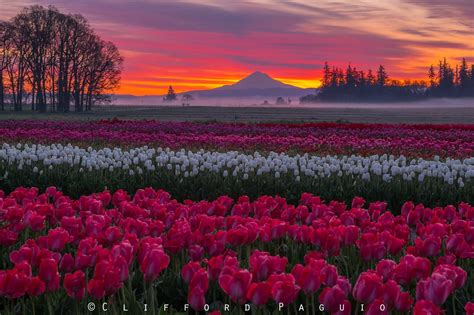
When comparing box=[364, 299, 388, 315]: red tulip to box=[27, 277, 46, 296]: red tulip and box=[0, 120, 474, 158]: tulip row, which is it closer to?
box=[27, 277, 46, 296]: red tulip

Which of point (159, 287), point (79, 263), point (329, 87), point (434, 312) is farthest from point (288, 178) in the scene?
point (329, 87)

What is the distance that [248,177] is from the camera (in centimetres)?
1171

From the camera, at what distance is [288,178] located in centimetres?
1179

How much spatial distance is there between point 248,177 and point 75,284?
8.18 metres

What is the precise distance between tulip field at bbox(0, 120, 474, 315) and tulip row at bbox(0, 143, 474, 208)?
0.03 metres

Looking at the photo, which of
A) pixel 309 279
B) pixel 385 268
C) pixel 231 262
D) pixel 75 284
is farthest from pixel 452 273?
pixel 75 284

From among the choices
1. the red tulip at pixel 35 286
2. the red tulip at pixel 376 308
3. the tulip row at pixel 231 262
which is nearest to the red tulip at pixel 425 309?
the tulip row at pixel 231 262

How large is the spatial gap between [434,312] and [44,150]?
12.3 metres

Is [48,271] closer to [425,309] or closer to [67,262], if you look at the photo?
[67,262]

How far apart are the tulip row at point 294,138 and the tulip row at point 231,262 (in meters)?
10.7

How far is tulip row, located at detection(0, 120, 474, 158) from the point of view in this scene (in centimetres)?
1792

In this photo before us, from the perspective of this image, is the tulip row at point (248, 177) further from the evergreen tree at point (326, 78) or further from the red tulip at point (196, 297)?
the evergreen tree at point (326, 78)

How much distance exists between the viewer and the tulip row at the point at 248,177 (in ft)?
36.5

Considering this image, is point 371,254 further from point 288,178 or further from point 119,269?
point 288,178
